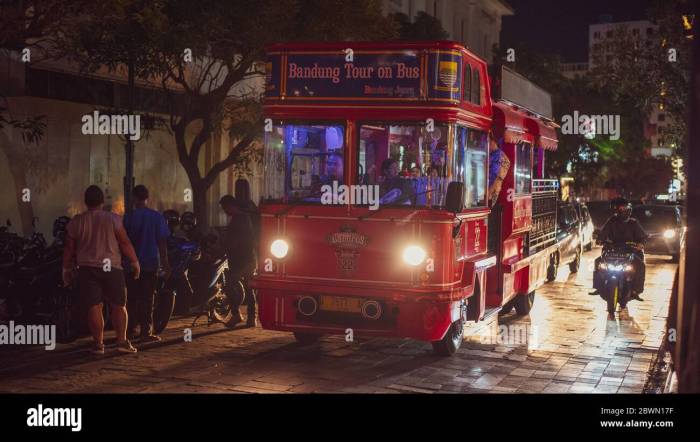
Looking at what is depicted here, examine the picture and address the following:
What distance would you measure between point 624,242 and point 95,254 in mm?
8486

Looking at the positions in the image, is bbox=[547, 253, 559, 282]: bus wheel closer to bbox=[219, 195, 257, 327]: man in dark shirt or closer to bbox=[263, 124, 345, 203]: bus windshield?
bbox=[219, 195, 257, 327]: man in dark shirt

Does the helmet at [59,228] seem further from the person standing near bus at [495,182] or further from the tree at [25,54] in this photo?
the person standing near bus at [495,182]

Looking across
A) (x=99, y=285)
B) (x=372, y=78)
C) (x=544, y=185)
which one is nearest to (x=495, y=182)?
(x=372, y=78)

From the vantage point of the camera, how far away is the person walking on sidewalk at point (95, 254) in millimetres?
9562

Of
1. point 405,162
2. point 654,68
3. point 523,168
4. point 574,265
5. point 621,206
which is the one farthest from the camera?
point 654,68

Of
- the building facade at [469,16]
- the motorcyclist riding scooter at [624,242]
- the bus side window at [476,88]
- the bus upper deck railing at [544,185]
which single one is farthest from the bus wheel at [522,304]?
the building facade at [469,16]

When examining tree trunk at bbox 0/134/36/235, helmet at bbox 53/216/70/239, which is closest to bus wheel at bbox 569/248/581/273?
tree trunk at bbox 0/134/36/235

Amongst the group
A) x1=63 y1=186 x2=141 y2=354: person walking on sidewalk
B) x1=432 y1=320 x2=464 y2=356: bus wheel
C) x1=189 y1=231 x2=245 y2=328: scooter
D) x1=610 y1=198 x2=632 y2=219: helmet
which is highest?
x1=610 y1=198 x2=632 y2=219: helmet

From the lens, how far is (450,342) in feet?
34.5

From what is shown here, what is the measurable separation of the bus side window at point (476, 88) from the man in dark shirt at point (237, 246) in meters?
3.53

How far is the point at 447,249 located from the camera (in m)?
9.68

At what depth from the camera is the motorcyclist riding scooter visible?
1436 cm

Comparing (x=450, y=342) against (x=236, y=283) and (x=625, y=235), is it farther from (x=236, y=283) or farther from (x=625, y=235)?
(x=625, y=235)

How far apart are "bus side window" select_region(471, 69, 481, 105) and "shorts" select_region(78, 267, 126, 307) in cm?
431
